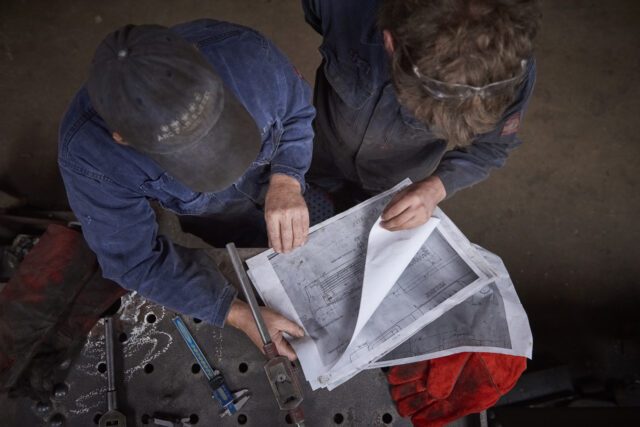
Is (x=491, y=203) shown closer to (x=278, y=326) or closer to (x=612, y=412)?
(x=612, y=412)

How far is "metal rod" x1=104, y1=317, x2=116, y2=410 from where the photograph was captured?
1038mm

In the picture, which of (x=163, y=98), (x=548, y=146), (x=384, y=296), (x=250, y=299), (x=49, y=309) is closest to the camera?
(x=163, y=98)

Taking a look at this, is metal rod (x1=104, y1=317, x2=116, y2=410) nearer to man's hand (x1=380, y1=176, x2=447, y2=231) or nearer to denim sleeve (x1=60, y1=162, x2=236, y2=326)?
denim sleeve (x1=60, y1=162, x2=236, y2=326)

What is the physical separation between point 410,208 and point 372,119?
229 millimetres

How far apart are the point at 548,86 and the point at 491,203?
0.61 meters

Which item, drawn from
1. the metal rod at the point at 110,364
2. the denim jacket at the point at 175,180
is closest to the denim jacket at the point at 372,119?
the denim jacket at the point at 175,180

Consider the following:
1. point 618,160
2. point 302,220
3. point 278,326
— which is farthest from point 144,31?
point 618,160

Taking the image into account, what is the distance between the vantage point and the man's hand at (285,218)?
40.2 inches

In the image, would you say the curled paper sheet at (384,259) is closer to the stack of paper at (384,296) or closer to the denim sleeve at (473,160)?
the stack of paper at (384,296)

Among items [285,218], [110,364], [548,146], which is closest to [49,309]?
[110,364]

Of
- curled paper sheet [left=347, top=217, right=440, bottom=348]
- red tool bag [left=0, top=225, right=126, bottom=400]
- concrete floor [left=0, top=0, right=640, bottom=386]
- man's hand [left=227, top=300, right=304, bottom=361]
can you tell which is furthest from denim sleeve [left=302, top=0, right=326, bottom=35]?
concrete floor [left=0, top=0, right=640, bottom=386]

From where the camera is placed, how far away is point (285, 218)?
1.02 meters

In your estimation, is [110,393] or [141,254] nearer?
[141,254]

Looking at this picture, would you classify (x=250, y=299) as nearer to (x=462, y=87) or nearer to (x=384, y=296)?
(x=384, y=296)
